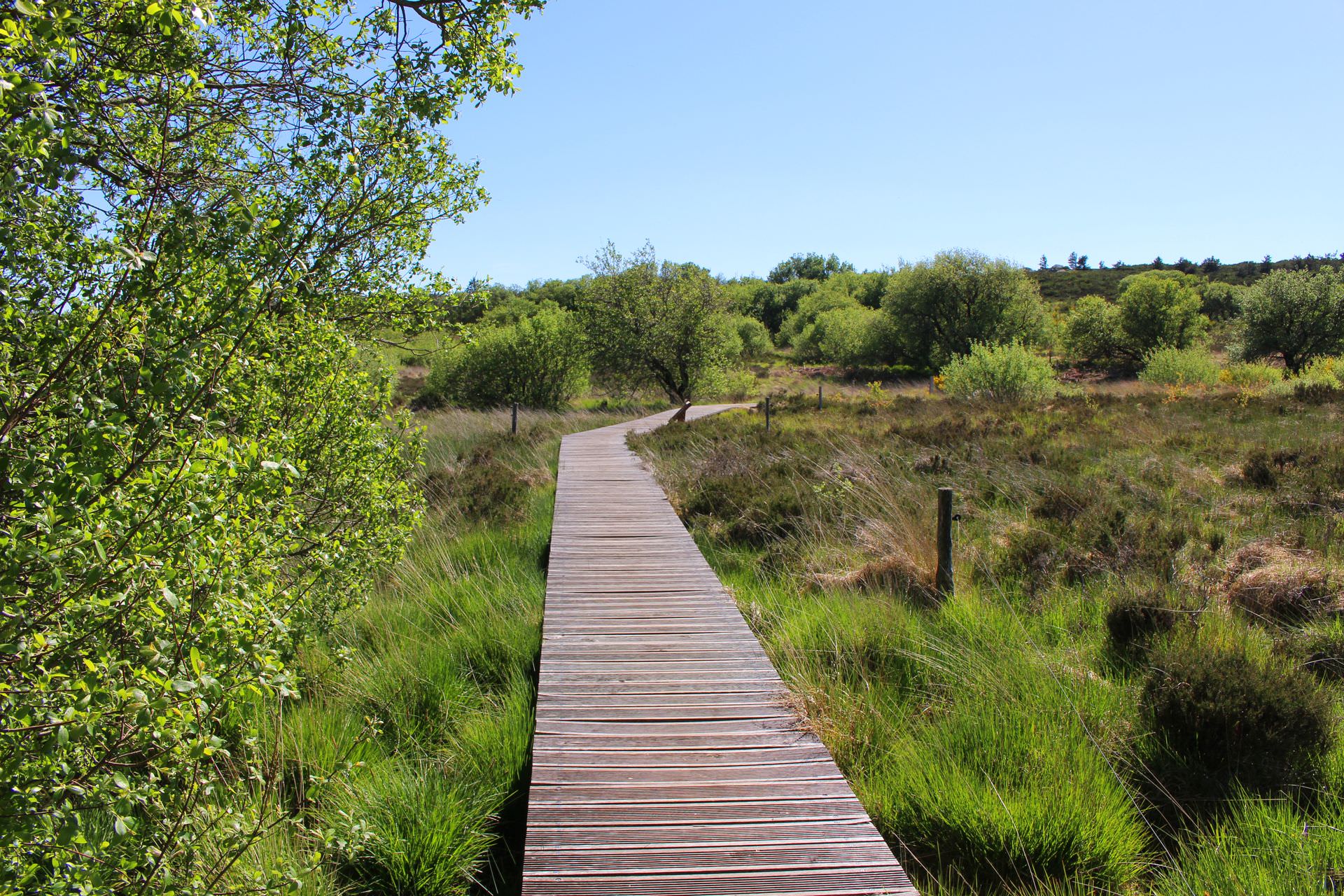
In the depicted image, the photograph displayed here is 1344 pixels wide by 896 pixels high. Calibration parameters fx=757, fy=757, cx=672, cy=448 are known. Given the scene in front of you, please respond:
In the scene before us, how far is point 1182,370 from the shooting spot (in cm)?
2919

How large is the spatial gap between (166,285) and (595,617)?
358cm

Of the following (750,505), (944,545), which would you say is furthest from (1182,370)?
(944,545)

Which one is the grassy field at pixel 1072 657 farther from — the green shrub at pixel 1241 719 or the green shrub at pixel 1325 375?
the green shrub at pixel 1325 375

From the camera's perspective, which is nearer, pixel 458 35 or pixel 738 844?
Answer: pixel 738 844

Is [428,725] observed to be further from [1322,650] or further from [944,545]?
[1322,650]

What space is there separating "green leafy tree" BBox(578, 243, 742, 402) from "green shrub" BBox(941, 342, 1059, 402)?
7988mm

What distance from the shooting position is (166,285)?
2.04 metres

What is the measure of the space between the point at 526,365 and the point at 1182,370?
25098 millimetres

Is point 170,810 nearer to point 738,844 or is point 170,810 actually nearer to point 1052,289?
point 738,844

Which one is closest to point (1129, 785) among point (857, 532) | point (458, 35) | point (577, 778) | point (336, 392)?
point (577, 778)

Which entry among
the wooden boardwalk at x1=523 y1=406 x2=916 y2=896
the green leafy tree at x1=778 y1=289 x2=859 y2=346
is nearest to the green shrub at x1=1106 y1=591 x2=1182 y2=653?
the wooden boardwalk at x1=523 y1=406 x2=916 y2=896

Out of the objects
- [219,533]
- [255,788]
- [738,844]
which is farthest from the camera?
[255,788]

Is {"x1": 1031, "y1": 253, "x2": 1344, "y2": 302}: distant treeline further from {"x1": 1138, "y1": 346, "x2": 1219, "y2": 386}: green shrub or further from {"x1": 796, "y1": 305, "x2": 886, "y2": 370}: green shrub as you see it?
{"x1": 1138, "y1": 346, "x2": 1219, "y2": 386}: green shrub

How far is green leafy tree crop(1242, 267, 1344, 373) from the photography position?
34.0 m
